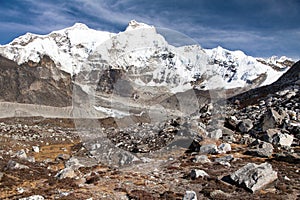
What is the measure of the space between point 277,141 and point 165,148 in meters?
9.89

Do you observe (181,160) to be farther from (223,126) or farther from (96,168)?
(223,126)

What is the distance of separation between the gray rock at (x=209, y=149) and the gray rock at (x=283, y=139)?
5626mm

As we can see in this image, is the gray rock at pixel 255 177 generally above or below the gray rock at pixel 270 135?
below

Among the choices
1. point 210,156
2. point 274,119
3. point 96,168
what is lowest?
point 96,168

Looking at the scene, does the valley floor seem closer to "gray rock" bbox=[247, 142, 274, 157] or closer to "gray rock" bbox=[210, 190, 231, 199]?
"gray rock" bbox=[210, 190, 231, 199]

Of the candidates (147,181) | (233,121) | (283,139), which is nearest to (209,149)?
(283,139)

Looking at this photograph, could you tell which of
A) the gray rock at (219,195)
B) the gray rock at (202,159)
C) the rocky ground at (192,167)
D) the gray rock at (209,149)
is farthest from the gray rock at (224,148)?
the gray rock at (219,195)

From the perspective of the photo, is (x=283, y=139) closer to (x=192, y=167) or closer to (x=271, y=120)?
(x=271, y=120)

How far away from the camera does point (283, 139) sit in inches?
1158

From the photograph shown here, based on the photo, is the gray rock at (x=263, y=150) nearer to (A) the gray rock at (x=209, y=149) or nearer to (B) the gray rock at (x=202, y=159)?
(A) the gray rock at (x=209, y=149)

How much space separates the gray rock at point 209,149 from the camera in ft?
91.4

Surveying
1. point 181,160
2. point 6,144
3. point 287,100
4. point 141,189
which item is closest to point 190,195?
point 141,189

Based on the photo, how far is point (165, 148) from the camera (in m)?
32.0

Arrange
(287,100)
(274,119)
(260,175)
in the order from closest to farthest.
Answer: (260,175) → (274,119) → (287,100)
